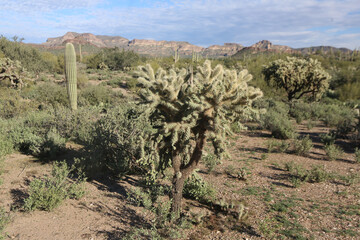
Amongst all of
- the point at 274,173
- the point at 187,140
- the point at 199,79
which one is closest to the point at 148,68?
the point at 199,79

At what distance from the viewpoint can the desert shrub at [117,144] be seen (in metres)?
6.61

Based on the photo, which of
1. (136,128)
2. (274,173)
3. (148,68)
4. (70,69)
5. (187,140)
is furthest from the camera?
(70,69)

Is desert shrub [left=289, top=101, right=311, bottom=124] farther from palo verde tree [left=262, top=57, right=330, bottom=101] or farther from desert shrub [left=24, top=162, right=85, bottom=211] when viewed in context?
desert shrub [left=24, top=162, right=85, bottom=211]

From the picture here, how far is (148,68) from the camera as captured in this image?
480cm

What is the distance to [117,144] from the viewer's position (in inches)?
265

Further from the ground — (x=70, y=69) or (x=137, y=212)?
(x=70, y=69)

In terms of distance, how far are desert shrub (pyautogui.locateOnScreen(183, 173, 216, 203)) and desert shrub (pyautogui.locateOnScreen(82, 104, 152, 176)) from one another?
1580 mm

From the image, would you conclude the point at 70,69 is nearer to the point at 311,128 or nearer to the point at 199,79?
the point at 199,79

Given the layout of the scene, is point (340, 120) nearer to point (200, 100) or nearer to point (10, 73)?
point (200, 100)

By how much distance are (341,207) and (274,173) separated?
2258mm

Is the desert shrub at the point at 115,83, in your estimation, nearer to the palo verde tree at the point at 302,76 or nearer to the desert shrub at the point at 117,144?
the palo verde tree at the point at 302,76

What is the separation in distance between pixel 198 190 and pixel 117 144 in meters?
2.59

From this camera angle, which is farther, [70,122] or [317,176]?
[70,122]

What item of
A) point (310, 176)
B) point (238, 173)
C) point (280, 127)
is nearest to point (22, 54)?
point (280, 127)
